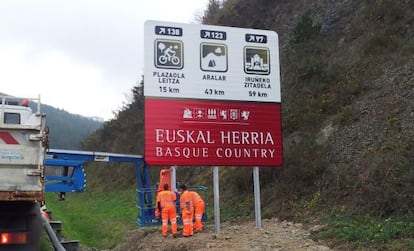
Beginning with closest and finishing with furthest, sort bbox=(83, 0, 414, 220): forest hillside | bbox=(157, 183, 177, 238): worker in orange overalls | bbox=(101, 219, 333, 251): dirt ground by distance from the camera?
bbox=(101, 219, 333, 251): dirt ground
bbox=(83, 0, 414, 220): forest hillside
bbox=(157, 183, 177, 238): worker in orange overalls

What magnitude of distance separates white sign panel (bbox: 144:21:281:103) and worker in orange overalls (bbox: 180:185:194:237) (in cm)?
255

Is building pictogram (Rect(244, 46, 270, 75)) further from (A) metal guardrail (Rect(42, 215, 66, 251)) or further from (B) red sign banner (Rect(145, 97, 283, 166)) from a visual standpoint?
(A) metal guardrail (Rect(42, 215, 66, 251))

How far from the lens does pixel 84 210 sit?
29875mm

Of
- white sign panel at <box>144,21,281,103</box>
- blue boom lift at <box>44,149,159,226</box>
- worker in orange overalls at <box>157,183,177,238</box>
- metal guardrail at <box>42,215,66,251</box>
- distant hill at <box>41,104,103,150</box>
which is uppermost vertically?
distant hill at <box>41,104,103,150</box>

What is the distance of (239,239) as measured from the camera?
13273 mm

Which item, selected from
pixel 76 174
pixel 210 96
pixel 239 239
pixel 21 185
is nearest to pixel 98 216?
pixel 76 174

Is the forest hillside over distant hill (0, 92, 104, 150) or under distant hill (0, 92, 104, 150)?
under

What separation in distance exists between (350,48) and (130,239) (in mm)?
11013

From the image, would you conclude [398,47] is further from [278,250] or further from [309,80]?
[278,250]

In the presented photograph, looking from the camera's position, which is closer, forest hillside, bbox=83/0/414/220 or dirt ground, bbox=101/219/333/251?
dirt ground, bbox=101/219/333/251

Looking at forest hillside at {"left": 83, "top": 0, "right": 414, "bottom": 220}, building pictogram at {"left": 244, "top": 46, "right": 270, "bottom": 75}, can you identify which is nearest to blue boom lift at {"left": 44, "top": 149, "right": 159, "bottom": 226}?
forest hillside at {"left": 83, "top": 0, "right": 414, "bottom": 220}

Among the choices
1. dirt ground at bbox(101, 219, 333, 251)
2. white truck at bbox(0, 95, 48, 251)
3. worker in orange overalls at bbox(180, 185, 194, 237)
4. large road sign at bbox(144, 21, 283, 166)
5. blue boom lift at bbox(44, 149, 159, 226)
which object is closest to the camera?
white truck at bbox(0, 95, 48, 251)

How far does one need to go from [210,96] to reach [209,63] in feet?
2.85

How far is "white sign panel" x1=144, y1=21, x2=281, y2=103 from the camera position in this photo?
14.5 m
